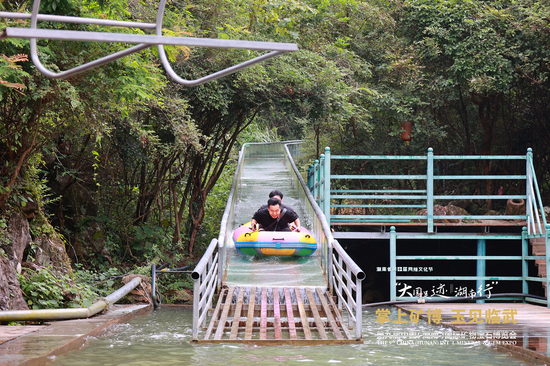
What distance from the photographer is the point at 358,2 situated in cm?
1555

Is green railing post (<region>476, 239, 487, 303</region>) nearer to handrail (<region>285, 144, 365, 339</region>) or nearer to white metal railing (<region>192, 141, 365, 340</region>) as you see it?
white metal railing (<region>192, 141, 365, 340</region>)

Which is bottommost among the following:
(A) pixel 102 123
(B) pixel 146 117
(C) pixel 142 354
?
(C) pixel 142 354

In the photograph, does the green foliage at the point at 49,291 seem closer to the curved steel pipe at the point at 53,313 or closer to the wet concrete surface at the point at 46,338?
the curved steel pipe at the point at 53,313

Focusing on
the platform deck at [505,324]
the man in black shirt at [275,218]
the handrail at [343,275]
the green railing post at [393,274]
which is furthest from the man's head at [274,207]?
the platform deck at [505,324]

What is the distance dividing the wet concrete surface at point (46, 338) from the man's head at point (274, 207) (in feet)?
12.1

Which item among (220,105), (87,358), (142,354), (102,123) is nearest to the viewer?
(87,358)

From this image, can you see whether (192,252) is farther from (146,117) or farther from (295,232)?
(295,232)

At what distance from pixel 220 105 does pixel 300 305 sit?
21.3 ft

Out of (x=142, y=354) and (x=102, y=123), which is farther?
(x=102, y=123)

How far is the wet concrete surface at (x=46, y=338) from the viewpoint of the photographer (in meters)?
4.78

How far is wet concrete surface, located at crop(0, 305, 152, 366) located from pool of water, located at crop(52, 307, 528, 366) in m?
0.11

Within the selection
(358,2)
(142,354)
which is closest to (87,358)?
(142,354)

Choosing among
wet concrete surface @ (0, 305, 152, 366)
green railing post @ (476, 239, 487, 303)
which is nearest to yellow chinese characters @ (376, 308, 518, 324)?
green railing post @ (476, 239, 487, 303)

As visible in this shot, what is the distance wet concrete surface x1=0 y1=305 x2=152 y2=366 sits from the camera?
Result: 4.78 metres
